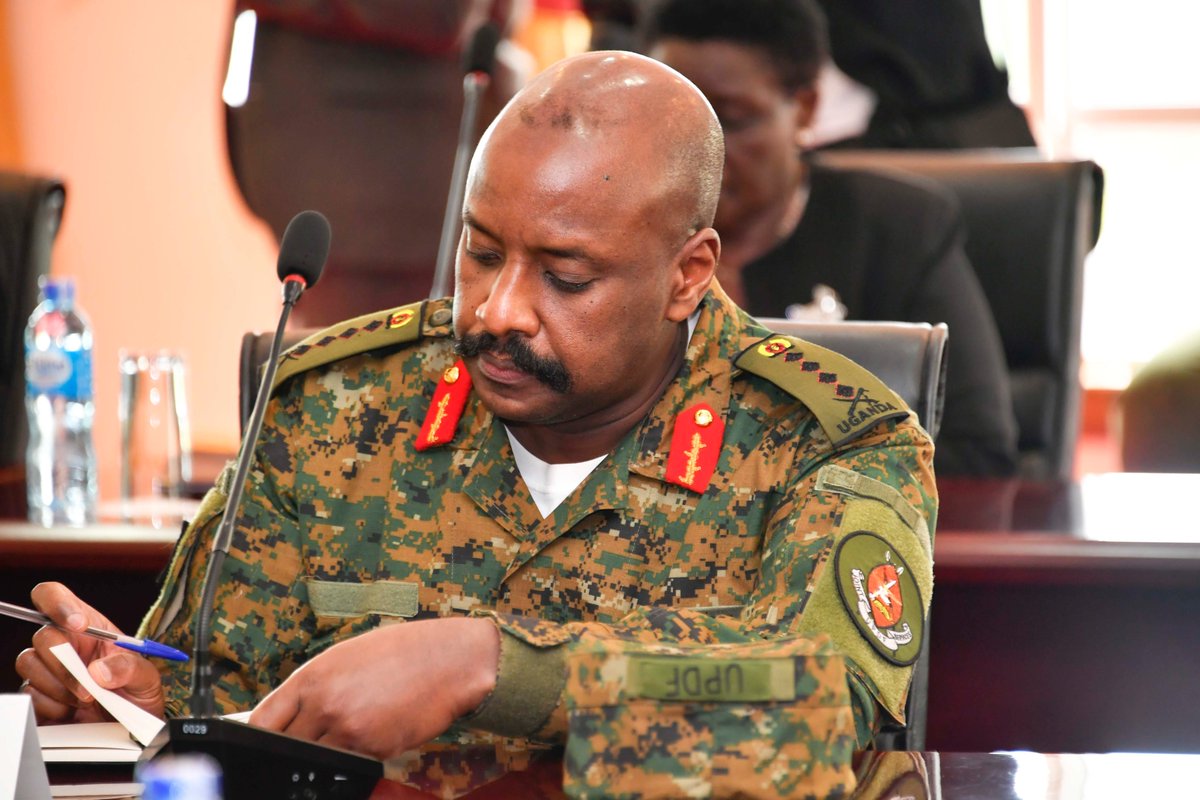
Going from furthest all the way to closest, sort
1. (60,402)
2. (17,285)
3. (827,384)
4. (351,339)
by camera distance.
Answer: (17,285), (60,402), (351,339), (827,384)

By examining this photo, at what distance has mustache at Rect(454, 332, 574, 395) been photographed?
1.37 metres

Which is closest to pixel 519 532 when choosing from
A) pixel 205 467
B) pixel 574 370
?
pixel 574 370

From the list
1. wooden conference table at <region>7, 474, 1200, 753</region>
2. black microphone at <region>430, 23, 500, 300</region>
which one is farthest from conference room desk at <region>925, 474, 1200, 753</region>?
black microphone at <region>430, 23, 500, 300</region>

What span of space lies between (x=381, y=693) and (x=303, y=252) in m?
0.40

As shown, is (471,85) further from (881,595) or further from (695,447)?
(881,595)

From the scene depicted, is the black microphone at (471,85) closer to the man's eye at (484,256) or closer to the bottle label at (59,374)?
the bottle label at (59,374)

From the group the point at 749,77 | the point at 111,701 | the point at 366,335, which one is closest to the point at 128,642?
the point at 111,701

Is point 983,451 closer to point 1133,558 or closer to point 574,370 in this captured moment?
point 1133,558

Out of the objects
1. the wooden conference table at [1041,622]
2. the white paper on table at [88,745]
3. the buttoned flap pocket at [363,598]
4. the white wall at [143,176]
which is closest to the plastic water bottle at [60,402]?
the wooden conference table at [1041,622]

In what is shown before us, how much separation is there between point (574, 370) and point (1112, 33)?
5.48 meters

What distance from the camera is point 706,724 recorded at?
1053 millimetres

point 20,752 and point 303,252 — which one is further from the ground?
point 303,252

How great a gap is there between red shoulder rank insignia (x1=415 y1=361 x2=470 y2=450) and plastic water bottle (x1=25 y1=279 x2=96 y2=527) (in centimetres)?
96

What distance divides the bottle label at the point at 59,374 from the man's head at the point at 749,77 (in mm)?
1225
